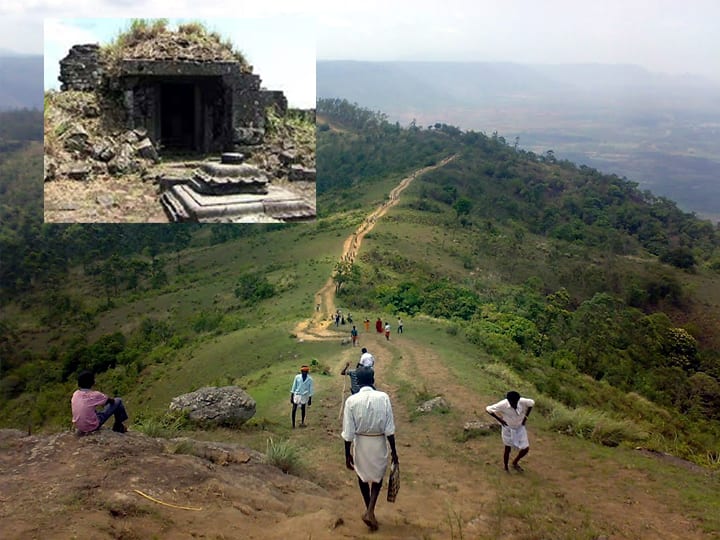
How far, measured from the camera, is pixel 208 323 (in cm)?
3338

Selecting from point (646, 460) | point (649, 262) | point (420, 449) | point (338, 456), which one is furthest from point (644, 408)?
point (649, 262)

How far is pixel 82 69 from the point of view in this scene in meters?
8.94

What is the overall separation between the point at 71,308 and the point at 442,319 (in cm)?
3117

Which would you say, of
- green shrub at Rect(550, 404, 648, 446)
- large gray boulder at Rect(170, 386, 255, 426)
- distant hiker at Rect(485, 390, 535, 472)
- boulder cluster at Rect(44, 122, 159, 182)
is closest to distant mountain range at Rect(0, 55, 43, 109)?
boulder cluster at Rect(44, 122, 159, 182)

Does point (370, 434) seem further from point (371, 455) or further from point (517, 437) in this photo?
point (517, 437)

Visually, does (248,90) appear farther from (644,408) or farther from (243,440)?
(644,408)

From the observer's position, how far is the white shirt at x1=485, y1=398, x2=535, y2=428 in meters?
7.73

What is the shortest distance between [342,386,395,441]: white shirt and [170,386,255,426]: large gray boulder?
16.8 ft

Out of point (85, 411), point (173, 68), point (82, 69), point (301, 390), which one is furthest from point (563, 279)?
point (85, 411)

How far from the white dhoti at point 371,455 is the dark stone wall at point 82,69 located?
6.95 meters

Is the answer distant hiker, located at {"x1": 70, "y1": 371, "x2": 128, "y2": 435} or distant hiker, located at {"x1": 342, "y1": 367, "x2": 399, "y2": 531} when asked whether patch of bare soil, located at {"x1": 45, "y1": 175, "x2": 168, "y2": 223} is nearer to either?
distant hiker, located at {"x1": 70, "y1": 371, "x2": 128, "y2": 435}

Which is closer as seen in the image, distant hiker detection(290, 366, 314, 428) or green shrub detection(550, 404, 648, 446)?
green shrub detection(550, 404, 648, 446)

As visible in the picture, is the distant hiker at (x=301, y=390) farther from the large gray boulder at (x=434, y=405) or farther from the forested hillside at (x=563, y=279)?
→ the forested hillside at (x=563, y=279)

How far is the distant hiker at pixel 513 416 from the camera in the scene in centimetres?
773
